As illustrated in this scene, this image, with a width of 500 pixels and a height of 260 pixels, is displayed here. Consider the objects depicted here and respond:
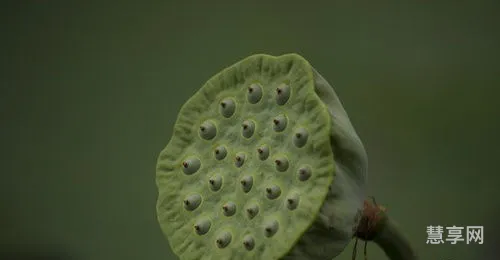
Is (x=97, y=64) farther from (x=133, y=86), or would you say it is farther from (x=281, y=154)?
(x=281, y=154)

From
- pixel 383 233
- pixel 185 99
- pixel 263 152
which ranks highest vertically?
pixel 185 99

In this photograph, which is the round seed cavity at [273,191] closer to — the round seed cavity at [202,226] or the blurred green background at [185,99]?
the round seed cavity at [202,226]

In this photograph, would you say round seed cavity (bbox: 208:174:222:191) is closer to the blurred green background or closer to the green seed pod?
the green seed pod

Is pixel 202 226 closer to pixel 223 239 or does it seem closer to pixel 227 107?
pixel 223 239

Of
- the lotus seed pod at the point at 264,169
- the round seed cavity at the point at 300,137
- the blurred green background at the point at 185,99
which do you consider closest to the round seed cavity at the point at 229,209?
the lotus seed pod at the point at 264,169

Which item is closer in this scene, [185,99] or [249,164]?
[249,164]

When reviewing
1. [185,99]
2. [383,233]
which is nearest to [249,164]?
[383,233]

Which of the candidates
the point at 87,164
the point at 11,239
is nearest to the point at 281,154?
the point at 87,164
